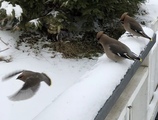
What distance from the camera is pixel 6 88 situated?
12.6ft

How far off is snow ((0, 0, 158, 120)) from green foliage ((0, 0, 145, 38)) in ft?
1.17

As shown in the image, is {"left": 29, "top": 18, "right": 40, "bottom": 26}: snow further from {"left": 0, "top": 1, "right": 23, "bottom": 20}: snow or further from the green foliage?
{"left": 0, "top": 1, "right": 23, "bottom": 20}: snow

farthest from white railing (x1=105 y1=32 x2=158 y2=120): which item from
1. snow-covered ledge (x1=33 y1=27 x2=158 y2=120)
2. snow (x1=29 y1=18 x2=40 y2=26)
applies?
snow (x1=29 y1=18 x2=40 y2=26)

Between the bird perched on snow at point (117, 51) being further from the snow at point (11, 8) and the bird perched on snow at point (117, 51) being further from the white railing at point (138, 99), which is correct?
the snow at point (11, 8)

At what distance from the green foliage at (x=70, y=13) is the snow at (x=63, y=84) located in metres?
0.36

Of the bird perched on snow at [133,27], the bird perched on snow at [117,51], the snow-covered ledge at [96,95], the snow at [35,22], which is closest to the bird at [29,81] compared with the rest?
the snow-covered ledge at [96,95]

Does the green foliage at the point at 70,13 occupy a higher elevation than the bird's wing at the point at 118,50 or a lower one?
lower

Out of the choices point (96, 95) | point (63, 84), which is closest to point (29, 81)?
point (96, 95)

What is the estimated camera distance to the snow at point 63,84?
184 centimetres

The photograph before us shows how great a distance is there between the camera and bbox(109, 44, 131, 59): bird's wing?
2524 mm

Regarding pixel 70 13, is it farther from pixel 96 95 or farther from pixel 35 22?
pixel 96 95

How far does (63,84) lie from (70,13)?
1.21m

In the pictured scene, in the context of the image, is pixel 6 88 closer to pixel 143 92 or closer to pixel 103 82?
pixel 143 92

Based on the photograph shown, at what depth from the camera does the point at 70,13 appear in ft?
15.9
